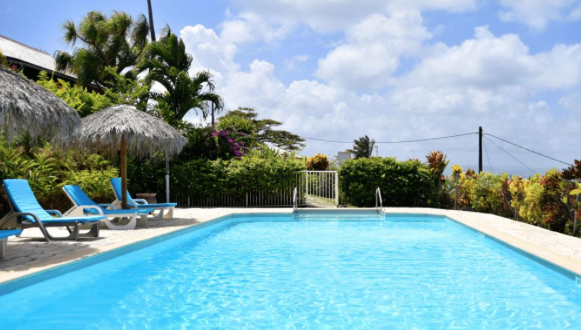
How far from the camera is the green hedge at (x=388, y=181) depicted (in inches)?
648

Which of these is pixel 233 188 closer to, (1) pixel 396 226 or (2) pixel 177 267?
(1) pixel 396 226

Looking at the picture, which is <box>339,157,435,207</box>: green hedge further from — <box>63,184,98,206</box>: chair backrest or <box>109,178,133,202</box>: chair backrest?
<box>63,184,98,206</box>: chair backrest

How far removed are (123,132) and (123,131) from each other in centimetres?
5

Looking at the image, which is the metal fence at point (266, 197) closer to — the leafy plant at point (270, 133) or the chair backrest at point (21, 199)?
the chair backrest at point (21, 199)

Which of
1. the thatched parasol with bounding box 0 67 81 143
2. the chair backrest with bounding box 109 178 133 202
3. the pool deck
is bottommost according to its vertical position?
the pool deck

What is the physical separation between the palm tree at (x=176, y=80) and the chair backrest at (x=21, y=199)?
9872 mm

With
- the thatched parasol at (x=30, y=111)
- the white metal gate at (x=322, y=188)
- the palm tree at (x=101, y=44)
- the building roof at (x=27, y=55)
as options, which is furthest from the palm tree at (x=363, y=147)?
the thatched parasol at (x=30, y=111)

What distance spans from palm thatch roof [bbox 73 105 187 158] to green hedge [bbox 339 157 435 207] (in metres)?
7.45

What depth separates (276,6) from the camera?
11.8 meters

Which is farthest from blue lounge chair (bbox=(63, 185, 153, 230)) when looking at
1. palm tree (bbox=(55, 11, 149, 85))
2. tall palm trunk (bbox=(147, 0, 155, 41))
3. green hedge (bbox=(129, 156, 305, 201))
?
tall palm trunk (bbox=(147, 0, 155, 41))

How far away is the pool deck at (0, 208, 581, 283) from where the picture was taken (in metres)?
6.14

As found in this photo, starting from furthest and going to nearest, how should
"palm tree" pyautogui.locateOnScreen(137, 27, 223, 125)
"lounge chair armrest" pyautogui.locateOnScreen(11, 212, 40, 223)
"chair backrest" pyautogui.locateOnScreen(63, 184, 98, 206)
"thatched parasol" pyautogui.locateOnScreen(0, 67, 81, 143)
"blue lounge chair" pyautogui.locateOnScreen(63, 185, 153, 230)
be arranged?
1. "palm tree" pyautogui.locateOnScreen(137, 27, 223, 125)
2. "chair backrest" pyautogui.locateOnScreen(63, 184, 98, 206)
3. "blue lounge chair" pyautogui.locateOnScreen(63, 185, 153, 230)
4. "lounge chair armrest" pyautogui.locateOnScreen(11, 212, 40, 223)
5. "thatched parasol" pyautogui.locateOnScreen(0, 67, 81, 143)

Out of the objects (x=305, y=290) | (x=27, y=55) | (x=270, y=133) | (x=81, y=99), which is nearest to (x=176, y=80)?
(x=81, y=99)

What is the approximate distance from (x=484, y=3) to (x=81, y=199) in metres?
11.7
